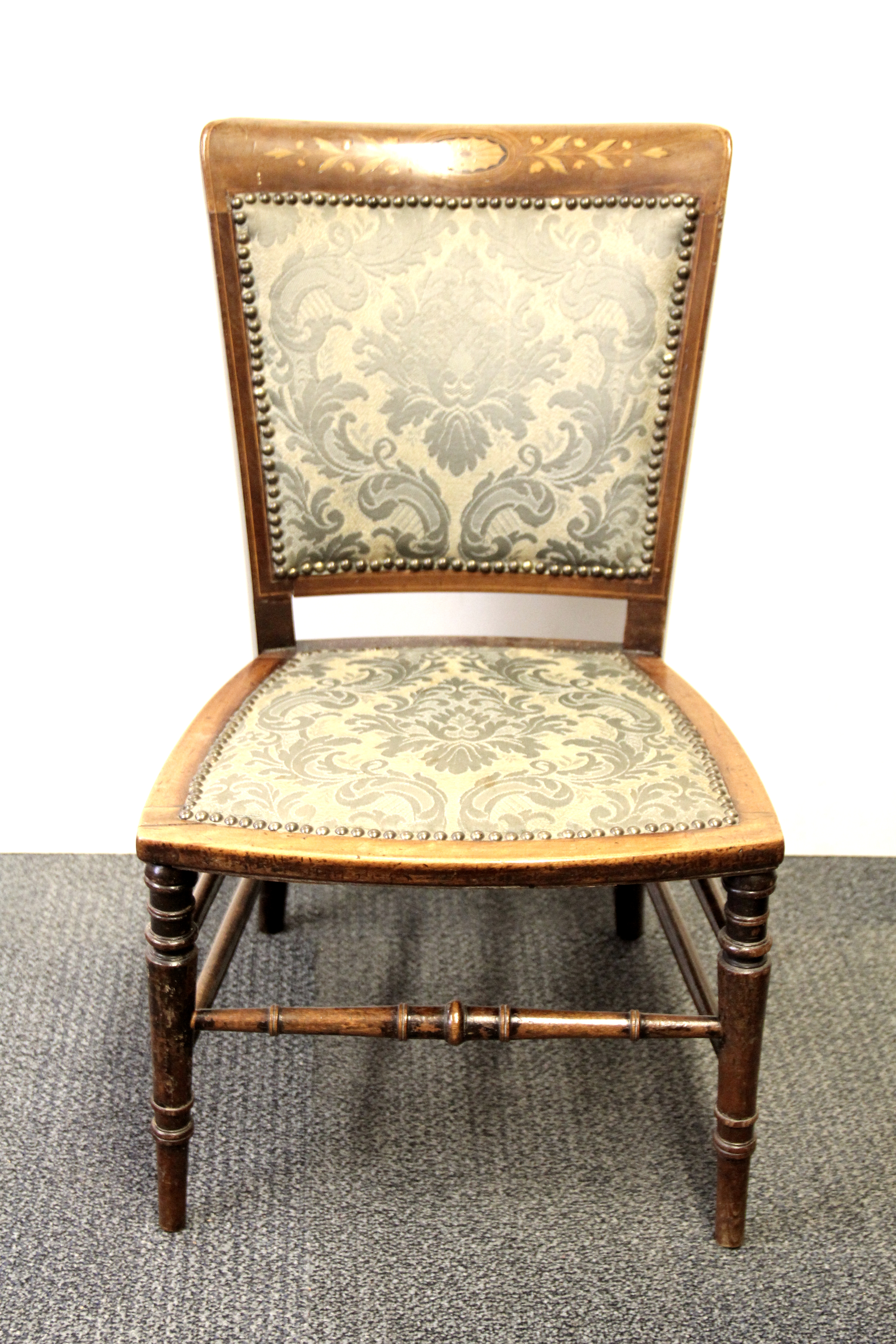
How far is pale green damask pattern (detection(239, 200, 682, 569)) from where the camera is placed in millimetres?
1243

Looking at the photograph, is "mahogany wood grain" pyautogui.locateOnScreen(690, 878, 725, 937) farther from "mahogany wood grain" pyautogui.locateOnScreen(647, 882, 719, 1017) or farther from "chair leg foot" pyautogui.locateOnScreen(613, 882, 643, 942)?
"chair leg foot" pyautogui.locateOnScreen(613, 882, 643, 942)

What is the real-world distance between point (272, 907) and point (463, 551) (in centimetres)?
60

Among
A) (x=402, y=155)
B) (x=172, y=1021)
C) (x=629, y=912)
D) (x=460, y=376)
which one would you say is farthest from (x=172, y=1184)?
(x=402, y=155)

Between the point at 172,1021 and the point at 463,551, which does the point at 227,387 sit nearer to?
the point at 463,551

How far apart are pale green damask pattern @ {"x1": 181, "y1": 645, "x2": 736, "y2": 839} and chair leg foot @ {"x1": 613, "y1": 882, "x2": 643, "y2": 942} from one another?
412 mm

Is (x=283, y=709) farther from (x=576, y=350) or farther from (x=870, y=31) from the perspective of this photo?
(x=870, y=31)

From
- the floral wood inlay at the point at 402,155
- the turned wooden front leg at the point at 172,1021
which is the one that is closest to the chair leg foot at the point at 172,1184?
the turned wooden front leg at the point at 172,1021

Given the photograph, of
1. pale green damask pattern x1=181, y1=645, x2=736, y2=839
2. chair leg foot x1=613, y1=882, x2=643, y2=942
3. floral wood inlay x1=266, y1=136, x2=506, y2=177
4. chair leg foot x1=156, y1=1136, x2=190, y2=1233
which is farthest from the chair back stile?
chair leg foot x1=156, y1=1136, x2=190, y2=1233

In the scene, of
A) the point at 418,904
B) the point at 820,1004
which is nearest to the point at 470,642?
the point at 418,904

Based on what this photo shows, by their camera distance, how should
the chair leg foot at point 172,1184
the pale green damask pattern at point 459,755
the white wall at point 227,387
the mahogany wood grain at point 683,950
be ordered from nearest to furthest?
the pale green damask pattern at point 459,755, the chair leg foot at point 172,1184, the mahogany wood grain at point 683,950, the white wall at point 227,387

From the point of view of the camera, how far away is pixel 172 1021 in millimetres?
1115

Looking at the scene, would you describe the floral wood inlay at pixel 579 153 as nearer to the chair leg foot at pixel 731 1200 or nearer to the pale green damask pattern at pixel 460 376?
the pale green damask pattern at pixel 460 376

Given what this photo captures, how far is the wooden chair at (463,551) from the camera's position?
105 cm

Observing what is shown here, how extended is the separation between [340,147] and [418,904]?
101 centimetres
